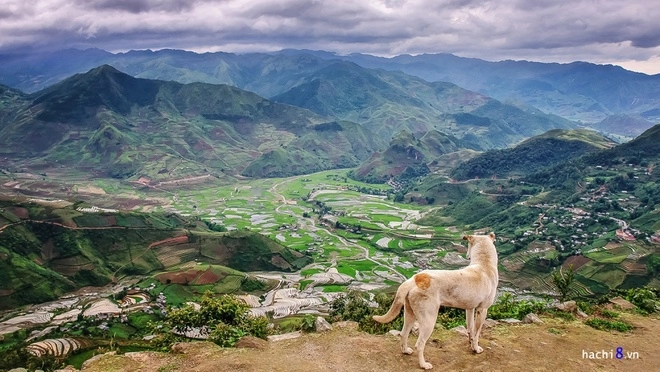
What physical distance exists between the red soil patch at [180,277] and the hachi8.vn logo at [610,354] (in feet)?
271

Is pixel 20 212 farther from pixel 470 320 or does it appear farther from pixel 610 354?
pixel 610 354

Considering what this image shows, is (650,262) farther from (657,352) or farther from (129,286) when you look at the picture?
(129,286)

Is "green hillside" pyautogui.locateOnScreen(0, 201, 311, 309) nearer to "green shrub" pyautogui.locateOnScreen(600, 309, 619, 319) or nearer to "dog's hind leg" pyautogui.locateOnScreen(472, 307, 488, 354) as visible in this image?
"dog's hind leg" pyautogui.locateOnScreen(472, 307, 488, 354)

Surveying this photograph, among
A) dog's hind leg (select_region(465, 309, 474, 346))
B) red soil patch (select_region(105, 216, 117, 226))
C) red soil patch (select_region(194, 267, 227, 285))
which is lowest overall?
red soil patch (select_region(194, 267, 227, 285))

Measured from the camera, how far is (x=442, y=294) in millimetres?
11461

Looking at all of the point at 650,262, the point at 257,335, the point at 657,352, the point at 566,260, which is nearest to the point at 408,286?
the point at 257,335

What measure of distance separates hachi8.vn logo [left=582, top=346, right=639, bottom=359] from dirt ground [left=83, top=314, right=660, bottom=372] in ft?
0.53

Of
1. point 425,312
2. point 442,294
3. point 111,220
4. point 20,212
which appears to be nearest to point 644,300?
point 442,294

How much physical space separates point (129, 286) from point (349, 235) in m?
70.5

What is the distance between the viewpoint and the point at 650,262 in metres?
76.9

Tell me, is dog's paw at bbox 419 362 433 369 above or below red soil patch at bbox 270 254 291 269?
above

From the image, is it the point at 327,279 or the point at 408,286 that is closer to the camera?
the point at 408,286

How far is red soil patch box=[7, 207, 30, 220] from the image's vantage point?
96988 mm

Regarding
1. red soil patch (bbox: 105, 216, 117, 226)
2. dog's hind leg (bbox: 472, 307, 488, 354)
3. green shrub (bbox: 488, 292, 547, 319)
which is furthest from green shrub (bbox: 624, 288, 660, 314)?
red soil patch (bbox: 105, 216, 117, 226)
